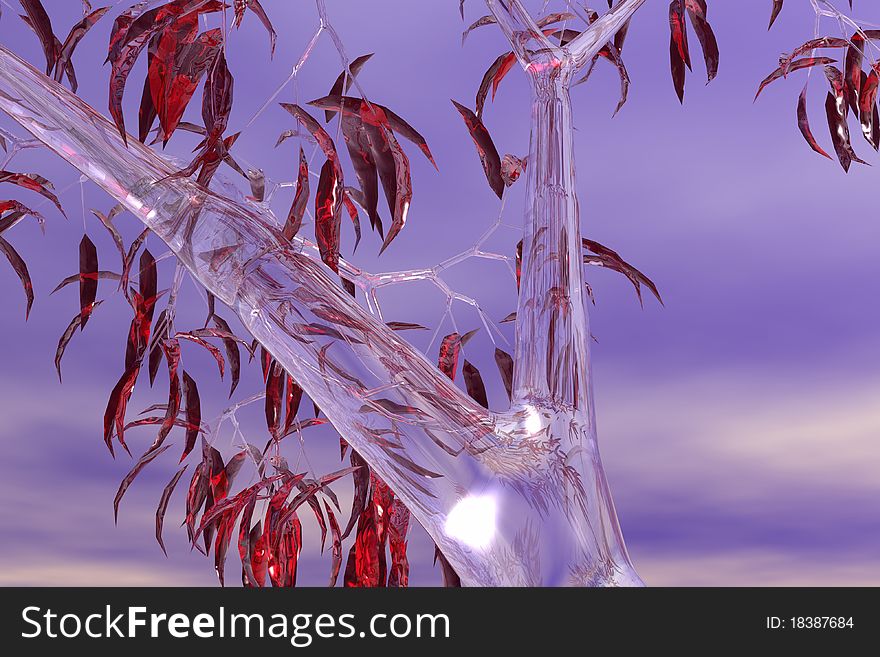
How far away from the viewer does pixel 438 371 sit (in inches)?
53.2

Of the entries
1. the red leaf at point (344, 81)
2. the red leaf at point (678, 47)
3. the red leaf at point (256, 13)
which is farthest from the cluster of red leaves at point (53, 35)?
the red leaf at point (678, 47)

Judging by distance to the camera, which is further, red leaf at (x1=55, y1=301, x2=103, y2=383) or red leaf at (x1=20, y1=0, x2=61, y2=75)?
red leaf at (x1=55, y1=301, x2=103, y2=383)

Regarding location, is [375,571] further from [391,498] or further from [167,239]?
[167,239]

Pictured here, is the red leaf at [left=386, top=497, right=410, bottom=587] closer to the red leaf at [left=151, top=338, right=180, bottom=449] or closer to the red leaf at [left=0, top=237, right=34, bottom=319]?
the red leaf at [left=151, top=338, right=180, bottom=449]

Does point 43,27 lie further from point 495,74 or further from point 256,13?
point 495,74

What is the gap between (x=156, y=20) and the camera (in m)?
1.31

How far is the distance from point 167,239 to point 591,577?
805 mm

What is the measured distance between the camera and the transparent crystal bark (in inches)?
48.5

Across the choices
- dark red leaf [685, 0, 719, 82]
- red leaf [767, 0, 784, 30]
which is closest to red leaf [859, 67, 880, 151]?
red leaf [767, 0, 784, 30]

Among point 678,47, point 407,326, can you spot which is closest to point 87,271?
point 407,326

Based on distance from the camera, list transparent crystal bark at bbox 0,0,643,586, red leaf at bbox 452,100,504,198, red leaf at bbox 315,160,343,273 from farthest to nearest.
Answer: red leaf at bbox 452,100,504,198 → red leaf at bbox 315,160,343,273 → transparent crystal bark at bbox 0,0,643,586

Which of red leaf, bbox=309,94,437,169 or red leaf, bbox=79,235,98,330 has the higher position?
red leaf, bbox=79,235,98,330

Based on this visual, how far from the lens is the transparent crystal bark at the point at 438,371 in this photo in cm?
123
